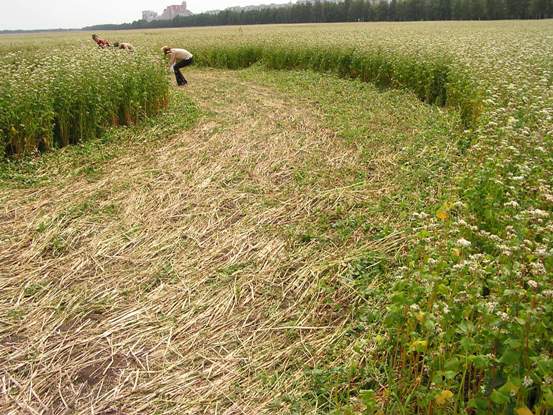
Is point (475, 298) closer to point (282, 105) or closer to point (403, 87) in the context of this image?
point (282, 105)

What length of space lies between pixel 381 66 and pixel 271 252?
11236 mm

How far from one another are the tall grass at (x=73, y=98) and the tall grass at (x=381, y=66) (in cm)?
689

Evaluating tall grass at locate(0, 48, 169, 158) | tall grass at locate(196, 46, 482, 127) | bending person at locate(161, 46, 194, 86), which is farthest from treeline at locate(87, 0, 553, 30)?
tall grass at locate(0, 48, 169, 158)

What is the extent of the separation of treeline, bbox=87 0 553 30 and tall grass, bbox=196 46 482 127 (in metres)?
57.7

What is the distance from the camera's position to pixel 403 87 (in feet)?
45.5

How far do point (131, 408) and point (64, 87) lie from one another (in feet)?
23.4

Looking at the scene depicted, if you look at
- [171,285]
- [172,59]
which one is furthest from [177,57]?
[171,285]

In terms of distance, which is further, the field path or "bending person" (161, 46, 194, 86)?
"bending person" (161, 46, 194, 86)

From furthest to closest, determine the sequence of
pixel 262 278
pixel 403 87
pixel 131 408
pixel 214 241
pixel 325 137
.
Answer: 1. pixel 403 87
2. pixel 325 137
3. pixel 214 241
4. pixel 262 278
5. pixel 131 408

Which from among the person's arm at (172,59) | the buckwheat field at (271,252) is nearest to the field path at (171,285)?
the buckwheat field at (271,252)

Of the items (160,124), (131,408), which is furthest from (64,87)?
(131,408)

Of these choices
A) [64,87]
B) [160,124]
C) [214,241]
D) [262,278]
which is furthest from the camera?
[160,124]

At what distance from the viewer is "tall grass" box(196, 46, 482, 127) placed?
9.95 meters

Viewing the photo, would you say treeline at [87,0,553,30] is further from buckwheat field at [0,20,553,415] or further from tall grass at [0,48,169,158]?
tall grass at [0,48,169,158]
